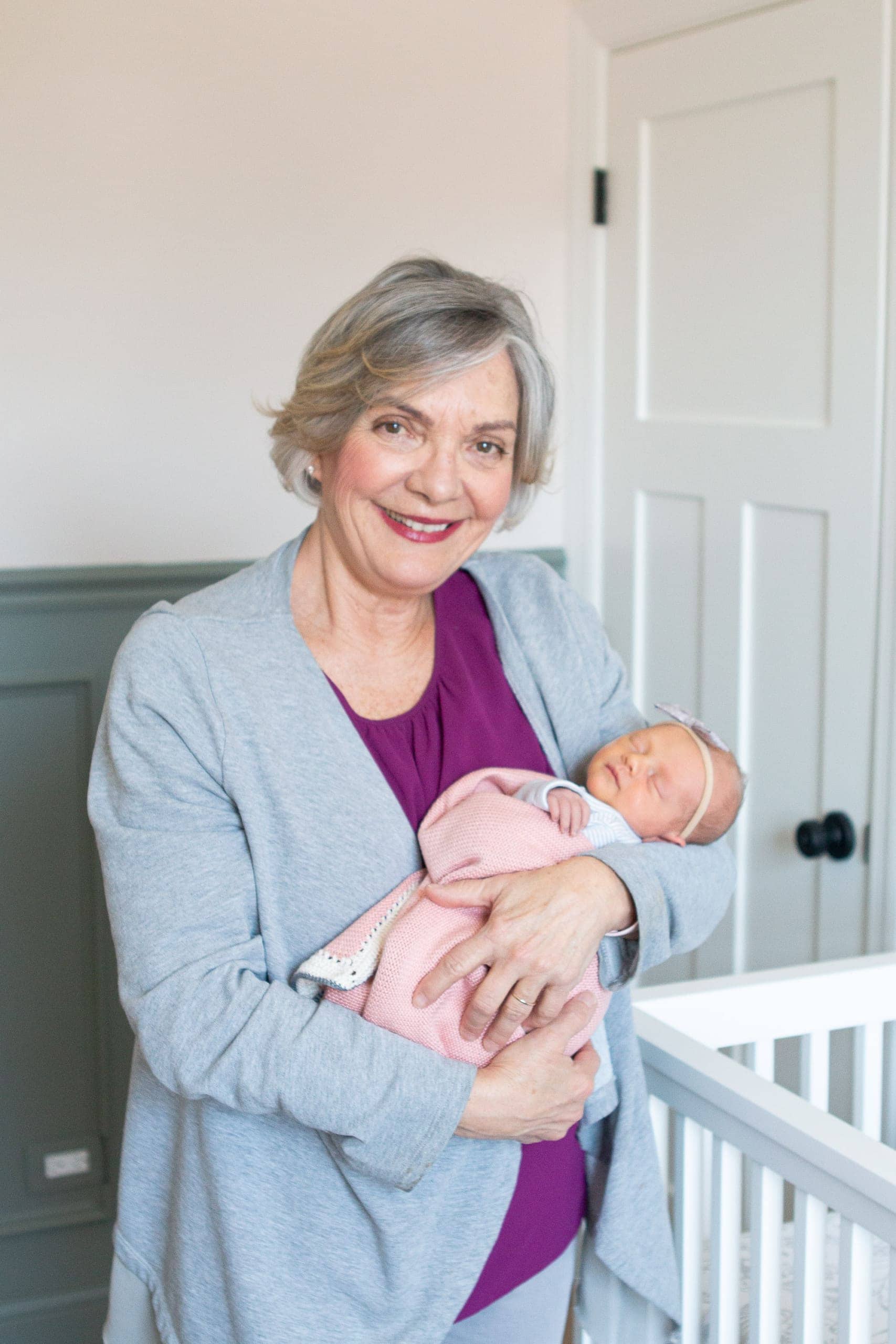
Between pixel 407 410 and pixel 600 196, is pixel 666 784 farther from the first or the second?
pixel 600 196

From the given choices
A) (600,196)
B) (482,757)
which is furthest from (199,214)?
(482,757)

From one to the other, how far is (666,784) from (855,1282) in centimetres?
50

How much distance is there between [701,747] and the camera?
4.82 feet

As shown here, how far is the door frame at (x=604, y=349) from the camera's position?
2.18 metres

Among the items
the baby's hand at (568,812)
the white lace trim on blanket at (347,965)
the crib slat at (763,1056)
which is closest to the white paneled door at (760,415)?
the crib slat at (763,1056)

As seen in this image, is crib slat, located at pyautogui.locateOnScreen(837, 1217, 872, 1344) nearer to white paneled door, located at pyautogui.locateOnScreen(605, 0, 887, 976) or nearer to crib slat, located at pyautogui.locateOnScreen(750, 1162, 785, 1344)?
crib slat, located at pyautogui.locateOnScreen(750, 1162, 785, 1344)

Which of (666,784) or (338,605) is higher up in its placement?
(338,605)

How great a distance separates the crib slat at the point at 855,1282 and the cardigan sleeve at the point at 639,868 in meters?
0.29

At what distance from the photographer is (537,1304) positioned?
4.69 ft

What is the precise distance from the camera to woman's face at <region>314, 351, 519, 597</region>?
1314 millimetres

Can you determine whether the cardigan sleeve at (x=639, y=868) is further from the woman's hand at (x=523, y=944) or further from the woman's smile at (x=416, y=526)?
the woman's smile at (x=416, y=526)

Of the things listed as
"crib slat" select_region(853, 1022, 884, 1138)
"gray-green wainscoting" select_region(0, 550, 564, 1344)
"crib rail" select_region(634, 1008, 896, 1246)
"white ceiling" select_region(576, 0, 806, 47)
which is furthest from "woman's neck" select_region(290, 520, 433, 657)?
"white ceiling" select_region(576, 0, 806, 47)

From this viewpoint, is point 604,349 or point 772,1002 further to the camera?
point 604,349

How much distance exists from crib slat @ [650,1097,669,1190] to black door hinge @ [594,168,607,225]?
74.4 inches
